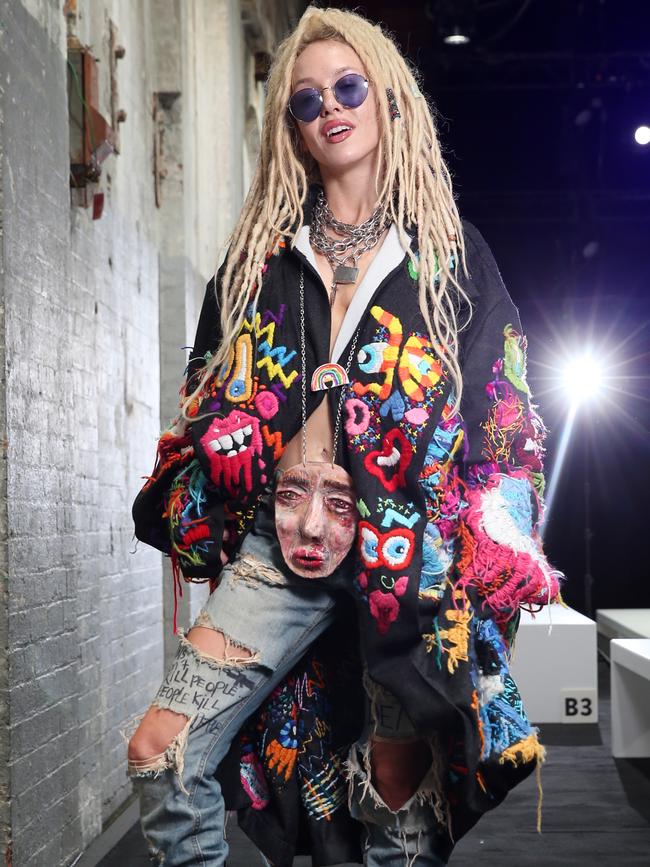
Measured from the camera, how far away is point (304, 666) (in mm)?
2090

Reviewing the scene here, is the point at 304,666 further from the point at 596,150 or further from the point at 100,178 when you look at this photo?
the point at 596,150

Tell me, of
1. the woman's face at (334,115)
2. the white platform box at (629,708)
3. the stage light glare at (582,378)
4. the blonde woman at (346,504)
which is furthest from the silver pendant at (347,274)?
the stage light glare at (582,378)

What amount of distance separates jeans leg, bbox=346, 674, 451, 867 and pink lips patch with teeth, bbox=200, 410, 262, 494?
0.39 m

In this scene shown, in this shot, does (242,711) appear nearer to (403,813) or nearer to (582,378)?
(403,813)

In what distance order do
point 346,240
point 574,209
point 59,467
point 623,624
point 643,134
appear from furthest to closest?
point 574,209 < point 643,134 < point 623,624 < point 59,467 < point 346,240

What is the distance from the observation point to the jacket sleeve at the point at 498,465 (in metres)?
1.82

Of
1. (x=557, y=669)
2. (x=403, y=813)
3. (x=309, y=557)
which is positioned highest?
(x=309, y=557)

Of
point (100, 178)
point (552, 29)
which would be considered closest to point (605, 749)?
point (100, 178)

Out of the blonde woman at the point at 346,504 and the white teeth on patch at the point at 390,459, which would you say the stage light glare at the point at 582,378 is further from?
the white teeth on patch at the point at 390,459

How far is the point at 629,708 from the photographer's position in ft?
14.0

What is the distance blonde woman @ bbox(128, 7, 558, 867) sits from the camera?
1832mm

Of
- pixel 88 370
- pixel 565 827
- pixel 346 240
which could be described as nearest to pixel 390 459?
pixel 346 240

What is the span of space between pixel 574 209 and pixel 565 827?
8.43 m

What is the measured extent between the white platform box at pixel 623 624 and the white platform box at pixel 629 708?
2.54 feet
